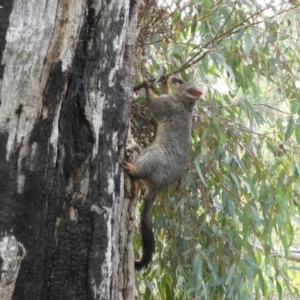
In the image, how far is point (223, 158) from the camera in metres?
2.57

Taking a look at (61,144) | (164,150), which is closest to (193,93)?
(164,150)

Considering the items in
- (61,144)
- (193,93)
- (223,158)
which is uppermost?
(193,93)

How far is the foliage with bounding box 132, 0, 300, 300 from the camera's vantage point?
2408mm

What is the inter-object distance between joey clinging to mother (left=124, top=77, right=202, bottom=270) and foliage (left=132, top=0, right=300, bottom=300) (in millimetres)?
57

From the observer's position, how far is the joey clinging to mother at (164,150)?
7.36 ft

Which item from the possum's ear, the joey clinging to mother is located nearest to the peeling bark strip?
the joey clinging to mother

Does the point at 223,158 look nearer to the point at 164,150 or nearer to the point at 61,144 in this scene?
the point at 164,150

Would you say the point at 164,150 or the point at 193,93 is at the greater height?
the point at 193,93

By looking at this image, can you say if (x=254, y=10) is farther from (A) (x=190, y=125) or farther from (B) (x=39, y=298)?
(B) (x=39, y=298)

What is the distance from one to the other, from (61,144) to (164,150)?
3.77 ft

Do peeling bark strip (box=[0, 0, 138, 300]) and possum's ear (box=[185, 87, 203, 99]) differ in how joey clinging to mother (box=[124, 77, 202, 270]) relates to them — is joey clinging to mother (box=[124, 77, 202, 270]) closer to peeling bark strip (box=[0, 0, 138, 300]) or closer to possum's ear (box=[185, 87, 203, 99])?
possum's ear (box=[185, 87, 203, 99])

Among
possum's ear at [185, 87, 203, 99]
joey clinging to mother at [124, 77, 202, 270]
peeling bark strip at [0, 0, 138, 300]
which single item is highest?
possum's ear at [185, 87, 203, 99]

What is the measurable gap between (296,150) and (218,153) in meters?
0.41

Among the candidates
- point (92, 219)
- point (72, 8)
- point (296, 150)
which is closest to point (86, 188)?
point (92, 219)
